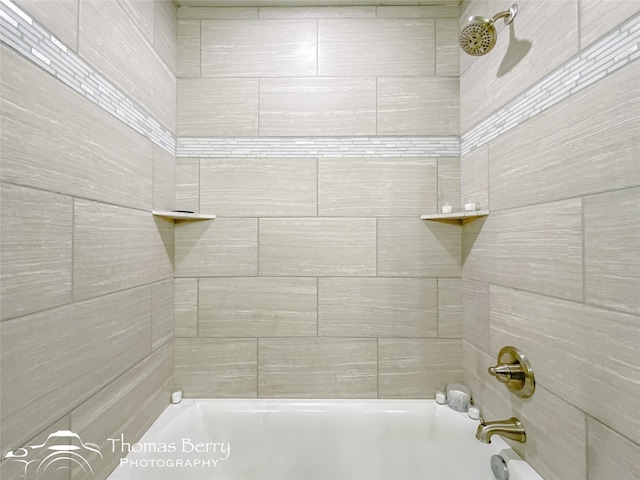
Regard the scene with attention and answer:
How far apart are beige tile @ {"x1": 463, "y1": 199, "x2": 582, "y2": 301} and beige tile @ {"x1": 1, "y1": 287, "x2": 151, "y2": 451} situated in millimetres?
1356

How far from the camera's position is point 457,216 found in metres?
1.25

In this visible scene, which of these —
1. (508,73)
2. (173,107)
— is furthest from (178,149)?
(508,73)

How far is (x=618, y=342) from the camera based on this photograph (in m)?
0.69

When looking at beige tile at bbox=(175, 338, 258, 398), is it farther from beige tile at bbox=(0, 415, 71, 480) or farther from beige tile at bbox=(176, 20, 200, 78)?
beige tile at bbox=(176, 20, 200, 78)

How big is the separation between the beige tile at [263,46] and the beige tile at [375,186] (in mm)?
490

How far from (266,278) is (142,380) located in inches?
24.5

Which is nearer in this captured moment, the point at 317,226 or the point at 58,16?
the point at 58,16

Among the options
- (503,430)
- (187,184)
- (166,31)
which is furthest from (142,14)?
(503,430)

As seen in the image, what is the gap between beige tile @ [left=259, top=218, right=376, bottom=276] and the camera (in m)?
1.40

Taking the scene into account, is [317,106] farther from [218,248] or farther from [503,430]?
[503,430]

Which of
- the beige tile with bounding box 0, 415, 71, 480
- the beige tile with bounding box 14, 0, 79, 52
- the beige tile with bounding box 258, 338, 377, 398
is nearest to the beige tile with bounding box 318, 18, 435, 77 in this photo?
the beige tile with bounding box 14, 0, 79, 52

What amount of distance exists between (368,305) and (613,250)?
35.2 inches

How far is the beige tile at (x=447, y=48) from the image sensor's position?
141 cm

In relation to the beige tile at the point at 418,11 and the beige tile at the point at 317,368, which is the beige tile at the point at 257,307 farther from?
the beige tile at the point at 418,11
